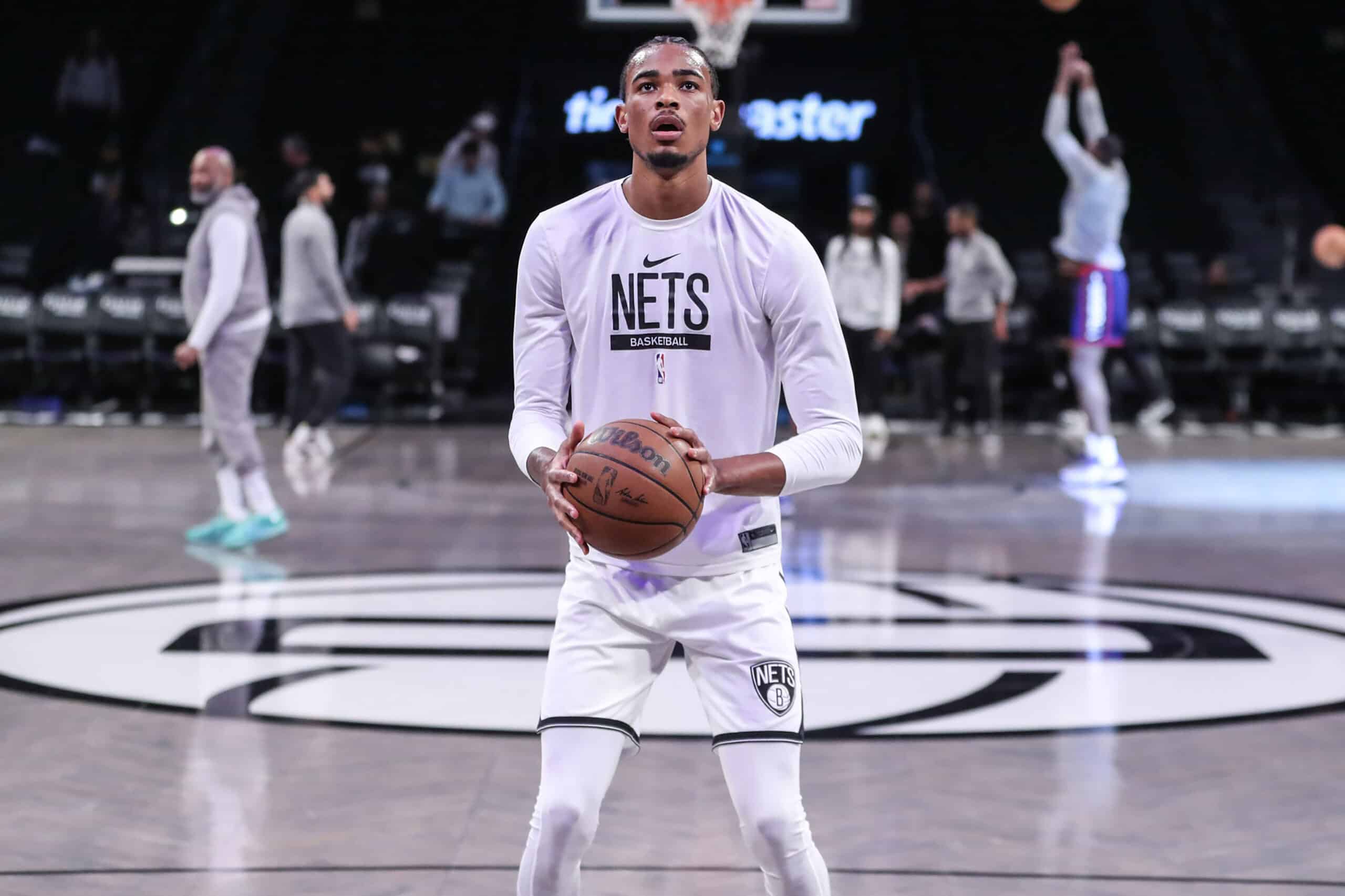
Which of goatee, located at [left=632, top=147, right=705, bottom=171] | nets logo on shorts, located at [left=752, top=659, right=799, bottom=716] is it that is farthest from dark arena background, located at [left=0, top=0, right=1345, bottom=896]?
nets logo on shorts, located at [left=752, top=659, right=799, bottom=716]

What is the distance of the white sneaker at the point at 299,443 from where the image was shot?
12.3 metres

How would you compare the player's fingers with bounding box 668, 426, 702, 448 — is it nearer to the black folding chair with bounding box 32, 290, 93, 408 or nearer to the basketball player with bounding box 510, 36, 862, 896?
the basketball player with bounding box 510, 36, 862, 896

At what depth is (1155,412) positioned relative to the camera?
1487cm

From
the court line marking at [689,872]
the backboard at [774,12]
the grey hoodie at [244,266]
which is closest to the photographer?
the court line marking at [689,872]

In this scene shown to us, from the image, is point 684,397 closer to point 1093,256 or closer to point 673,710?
point 673,710

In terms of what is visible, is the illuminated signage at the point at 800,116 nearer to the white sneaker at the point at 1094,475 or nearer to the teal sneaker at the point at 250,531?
the white sneaker at the point at 1094,475

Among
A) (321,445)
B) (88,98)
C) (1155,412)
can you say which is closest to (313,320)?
(321,445)

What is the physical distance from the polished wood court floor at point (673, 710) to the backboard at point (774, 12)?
491 centimetres

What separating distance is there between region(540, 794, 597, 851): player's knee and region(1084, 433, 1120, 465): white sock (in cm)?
901

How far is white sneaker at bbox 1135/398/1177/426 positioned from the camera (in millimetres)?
14883

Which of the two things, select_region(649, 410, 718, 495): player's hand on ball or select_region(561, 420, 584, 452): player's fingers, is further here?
select_region(561, 420, 584, 452): player's fingers

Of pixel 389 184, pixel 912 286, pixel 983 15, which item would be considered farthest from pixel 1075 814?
pixel 983 15

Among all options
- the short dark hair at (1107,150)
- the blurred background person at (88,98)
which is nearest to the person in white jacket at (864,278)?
the short dark hair at (1107,150)

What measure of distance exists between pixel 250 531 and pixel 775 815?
587cm
